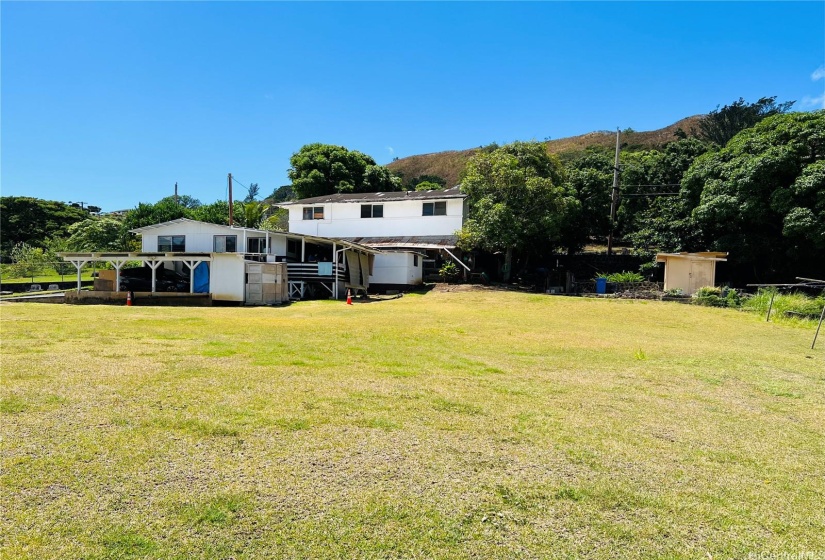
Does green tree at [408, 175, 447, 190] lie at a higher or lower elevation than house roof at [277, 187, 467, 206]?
higher

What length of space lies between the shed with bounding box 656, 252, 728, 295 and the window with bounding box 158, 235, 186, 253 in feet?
87.0

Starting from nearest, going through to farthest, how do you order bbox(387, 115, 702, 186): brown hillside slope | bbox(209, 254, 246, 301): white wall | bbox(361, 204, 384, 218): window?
bbox(209, 254, 246, 301): white wall, bbox(361, 204, 384, 218): window, bbox(387, 115, 702, 186): brown hillside slope

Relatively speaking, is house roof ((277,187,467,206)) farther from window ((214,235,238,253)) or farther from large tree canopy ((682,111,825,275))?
large tree canopy ((682,111,825,275))

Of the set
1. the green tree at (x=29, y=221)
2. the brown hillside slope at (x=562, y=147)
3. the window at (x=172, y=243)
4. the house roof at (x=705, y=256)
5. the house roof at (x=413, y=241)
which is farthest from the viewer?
the brown hillside slope at (x=562, y=147)

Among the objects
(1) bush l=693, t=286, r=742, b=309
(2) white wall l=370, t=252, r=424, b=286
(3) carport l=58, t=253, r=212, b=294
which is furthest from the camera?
(2) white wall l=370, t=252, r=424, b=286

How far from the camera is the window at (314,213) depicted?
36200 millimetres

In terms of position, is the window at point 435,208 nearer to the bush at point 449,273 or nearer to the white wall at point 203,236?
the bush at point 449,273

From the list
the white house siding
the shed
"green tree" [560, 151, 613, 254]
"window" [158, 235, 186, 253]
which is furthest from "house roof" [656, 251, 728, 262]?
"window" [158, 235, 186, 253]

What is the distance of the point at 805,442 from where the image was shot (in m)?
5.31

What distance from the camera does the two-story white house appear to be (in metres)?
30.8

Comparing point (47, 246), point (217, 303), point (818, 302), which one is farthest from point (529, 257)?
point (47, 246)

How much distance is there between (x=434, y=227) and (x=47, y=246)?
4029 cm

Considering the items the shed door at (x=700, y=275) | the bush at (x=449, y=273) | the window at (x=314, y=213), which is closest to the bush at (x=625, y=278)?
the shed door at (x=700, y=275)

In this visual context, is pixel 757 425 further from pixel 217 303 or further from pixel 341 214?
pixel 341 214
